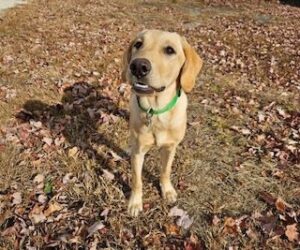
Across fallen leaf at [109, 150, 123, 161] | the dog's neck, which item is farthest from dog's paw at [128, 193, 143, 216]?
the dog's neck

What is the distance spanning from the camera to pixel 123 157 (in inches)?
223

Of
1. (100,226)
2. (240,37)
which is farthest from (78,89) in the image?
(240,37)

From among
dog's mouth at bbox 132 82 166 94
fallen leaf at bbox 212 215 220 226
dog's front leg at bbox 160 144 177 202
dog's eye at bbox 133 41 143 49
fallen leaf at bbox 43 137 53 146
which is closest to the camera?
dog's mouth at bbox 132 82 166 94

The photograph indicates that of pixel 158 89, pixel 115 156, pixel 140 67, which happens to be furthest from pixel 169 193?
pixel 140 67

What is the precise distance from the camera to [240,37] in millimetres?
13820

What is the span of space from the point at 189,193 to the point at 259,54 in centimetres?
771

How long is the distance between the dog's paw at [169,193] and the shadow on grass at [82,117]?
0.55 m

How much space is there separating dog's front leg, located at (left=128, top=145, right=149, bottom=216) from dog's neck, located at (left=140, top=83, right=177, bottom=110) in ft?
1.79

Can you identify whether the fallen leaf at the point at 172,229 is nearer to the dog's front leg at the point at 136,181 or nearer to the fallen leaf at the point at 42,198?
the dog's front leg at the point at 136,181

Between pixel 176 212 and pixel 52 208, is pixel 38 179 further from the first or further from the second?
pixel 176 212

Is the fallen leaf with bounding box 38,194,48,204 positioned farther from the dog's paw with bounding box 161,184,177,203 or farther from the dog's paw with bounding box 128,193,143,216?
the dog's paw with bounding box 161,184,177,203

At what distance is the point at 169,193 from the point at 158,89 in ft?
5.58

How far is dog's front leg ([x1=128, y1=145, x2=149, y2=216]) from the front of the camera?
4450 mm

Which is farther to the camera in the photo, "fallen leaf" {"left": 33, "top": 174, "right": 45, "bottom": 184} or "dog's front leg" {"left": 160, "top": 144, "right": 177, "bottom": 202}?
"fallen leaf" {"left": 33, "top": 174, "right": 45, "bottom": 184}
